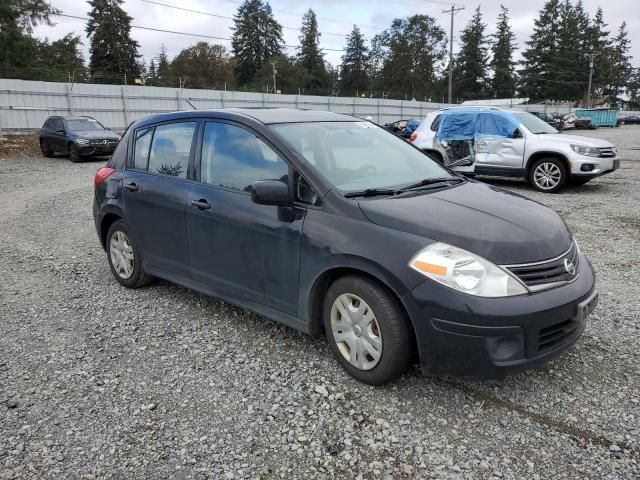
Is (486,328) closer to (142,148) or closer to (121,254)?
(142,148)

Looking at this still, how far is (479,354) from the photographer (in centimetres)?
262

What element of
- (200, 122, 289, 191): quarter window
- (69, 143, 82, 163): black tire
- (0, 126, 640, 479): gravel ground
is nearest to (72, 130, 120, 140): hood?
(69, 143, 82, 163): black tire

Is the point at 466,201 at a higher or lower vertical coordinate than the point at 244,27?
lower

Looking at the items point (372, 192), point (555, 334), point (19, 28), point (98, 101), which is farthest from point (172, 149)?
point (19, 28)

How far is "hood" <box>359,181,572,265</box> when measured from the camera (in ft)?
8.97

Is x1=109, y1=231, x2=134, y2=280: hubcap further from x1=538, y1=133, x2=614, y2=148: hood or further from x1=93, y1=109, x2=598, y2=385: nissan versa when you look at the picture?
x1=538, y1=133, x2=614, y2=148: hood

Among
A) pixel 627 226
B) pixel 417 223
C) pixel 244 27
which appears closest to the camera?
pixel 417 223

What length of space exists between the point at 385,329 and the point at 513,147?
29.2 ft

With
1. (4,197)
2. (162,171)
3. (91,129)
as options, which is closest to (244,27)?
(91,129)

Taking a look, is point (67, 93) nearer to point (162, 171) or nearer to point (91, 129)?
point (91, 129)

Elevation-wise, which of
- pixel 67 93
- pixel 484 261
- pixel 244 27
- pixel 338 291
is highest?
pixel 244 27

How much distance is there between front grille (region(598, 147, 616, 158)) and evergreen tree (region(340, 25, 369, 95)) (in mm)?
89213

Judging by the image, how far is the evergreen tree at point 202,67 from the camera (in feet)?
245

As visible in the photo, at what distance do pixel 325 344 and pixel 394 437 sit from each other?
1101 mm
